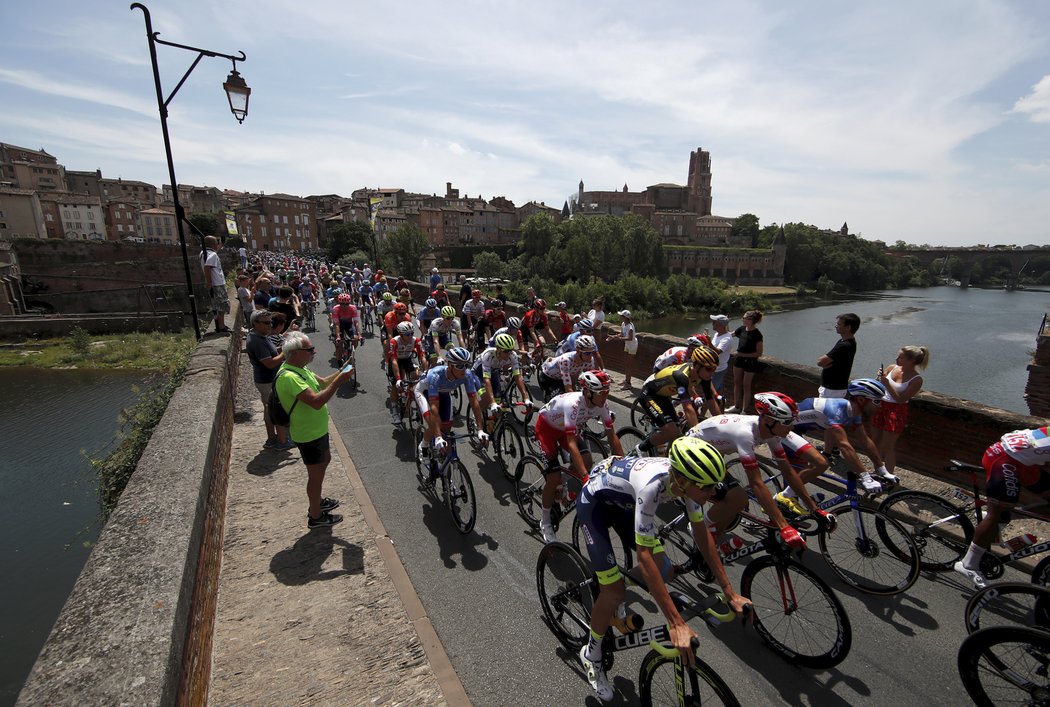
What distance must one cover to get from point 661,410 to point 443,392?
263 cm

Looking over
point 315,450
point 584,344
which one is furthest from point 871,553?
point 315,450

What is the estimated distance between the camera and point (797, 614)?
354 cm

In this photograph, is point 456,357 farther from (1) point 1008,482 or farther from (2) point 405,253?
(2) point 405,253

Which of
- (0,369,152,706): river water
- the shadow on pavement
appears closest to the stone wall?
the shadow on pavement

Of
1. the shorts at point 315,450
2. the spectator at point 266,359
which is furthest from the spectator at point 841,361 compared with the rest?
the spectator at point 266,359

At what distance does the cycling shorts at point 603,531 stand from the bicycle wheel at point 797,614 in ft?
2.86

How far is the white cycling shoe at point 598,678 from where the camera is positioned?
3.10 meters

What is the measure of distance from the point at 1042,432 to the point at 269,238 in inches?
4479

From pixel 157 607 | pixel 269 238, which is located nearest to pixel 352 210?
pixel 269 238

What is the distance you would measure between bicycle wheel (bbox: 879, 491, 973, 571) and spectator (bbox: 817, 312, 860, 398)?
6.12 feet

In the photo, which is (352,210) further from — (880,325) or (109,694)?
(109,694)

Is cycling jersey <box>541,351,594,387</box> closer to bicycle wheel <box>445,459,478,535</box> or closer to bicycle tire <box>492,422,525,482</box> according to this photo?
bicycle tire <box>492,422,525,482</box>

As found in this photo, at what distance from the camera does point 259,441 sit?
719cm

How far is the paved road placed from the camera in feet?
10.6
